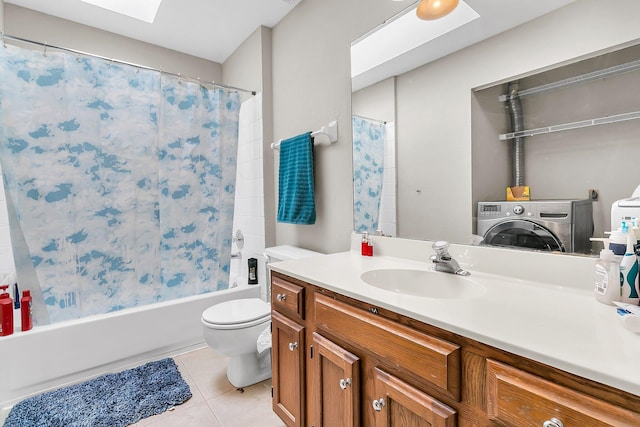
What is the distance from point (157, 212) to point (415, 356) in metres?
1.97

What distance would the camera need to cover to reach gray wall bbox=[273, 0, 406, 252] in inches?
69.4

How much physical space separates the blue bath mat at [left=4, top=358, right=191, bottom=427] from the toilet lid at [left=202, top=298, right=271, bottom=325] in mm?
461

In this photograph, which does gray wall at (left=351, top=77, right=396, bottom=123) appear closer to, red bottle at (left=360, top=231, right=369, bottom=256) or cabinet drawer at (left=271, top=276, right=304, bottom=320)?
red bottle at (left=360, top=231, right=369, bottom=256)

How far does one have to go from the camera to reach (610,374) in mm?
494

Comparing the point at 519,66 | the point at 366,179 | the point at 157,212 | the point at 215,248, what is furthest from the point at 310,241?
the point at 519,66

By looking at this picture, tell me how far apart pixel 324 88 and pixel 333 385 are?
65.4 inches

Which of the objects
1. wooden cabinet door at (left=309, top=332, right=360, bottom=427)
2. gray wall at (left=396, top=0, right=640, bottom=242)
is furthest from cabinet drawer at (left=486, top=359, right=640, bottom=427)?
gray wall at (left=396, top=0, right=640, bottom=242)

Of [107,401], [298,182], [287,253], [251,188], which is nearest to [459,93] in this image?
[298,182]

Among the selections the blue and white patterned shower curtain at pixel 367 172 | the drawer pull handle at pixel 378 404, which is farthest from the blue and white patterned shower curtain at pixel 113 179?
the drawer pull handle at pixel 378 404

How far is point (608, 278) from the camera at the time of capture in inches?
30.9

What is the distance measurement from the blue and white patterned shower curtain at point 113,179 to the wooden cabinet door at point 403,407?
5.96 ft

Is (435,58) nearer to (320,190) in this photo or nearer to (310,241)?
(320,190)

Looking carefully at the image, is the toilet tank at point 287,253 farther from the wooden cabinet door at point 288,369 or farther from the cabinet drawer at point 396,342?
the cabinet drawer at point 396,342

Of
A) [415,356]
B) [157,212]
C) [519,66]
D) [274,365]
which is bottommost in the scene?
[274,365]
